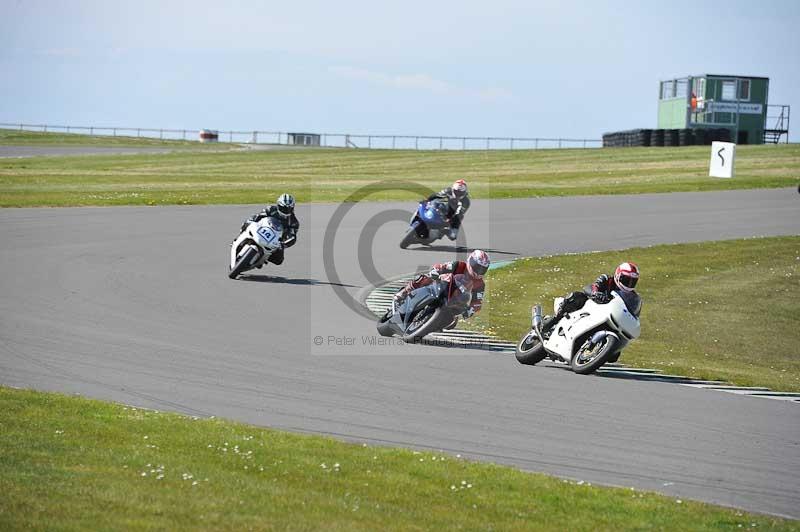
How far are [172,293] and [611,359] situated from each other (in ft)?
29.0

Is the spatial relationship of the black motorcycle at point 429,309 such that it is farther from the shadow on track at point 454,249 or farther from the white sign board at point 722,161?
the white sign board at point 722,161

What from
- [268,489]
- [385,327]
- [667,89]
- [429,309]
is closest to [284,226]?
[385,327]

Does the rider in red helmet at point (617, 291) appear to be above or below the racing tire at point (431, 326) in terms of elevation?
above

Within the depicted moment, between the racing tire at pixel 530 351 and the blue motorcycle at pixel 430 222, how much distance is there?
12128mm

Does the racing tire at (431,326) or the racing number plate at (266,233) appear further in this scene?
the racing number plate at (266,233)

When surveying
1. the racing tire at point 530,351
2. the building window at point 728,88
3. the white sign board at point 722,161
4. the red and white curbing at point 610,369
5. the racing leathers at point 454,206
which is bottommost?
the red and white curbing at point 610,369

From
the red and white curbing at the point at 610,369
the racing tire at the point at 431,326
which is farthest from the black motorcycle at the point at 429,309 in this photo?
the red and white curbing at the point at 610,369

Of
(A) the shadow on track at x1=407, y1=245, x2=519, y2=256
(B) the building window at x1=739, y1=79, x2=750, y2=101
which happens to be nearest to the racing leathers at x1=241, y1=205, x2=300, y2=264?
(A) the shadow on track at x1=407, y1=245, x2=519, y2=256

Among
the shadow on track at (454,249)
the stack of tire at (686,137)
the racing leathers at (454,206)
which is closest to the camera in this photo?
the racing leathers at (454,206)

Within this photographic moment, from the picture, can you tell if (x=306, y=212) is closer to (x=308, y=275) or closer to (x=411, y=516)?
(x=308, y=275)

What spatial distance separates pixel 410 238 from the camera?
94.4 feet

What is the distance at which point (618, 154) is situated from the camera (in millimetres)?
70438

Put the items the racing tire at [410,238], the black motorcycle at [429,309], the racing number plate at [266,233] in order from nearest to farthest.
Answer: the black motorcycle at [429,309] → the racing number plate at [266,233] → the racing tire at [410,238]

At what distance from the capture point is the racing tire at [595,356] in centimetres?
1508
